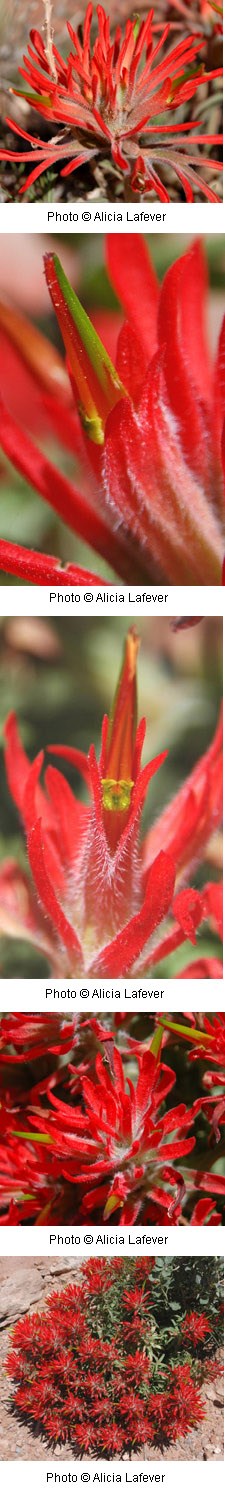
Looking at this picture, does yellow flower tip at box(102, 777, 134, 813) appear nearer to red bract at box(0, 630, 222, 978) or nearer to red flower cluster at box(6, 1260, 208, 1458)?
red bract at box(0, 630, 222, 978)

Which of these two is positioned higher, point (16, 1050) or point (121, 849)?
point (121, 849)

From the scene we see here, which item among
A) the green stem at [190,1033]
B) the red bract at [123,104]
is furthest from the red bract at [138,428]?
the green stem at [190,1033]

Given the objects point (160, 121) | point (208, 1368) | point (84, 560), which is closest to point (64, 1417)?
point (208, 1368)

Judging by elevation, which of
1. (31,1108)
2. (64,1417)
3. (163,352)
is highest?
(163,352)

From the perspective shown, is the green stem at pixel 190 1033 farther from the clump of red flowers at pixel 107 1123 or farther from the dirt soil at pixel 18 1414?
the dirt soil at pixel 18 1414

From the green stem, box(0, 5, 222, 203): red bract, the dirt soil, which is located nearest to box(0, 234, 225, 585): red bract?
box(0, 5, 222, 203): red bract

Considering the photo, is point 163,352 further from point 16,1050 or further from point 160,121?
point 16,1050

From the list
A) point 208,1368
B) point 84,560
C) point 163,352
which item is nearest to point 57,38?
point 163,352
